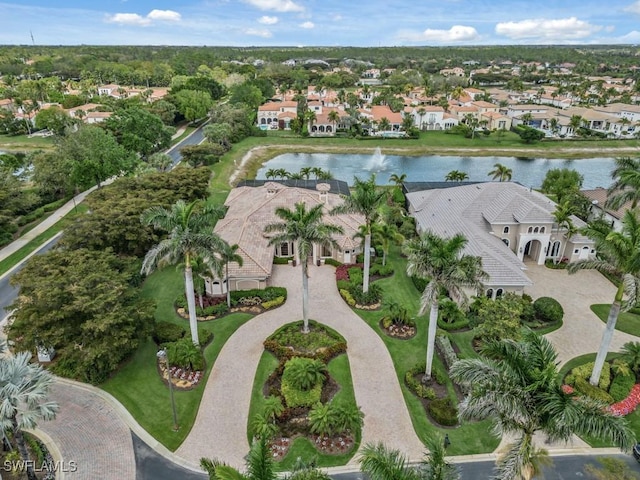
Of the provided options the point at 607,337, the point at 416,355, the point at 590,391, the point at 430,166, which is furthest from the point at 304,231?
the point at 430,166

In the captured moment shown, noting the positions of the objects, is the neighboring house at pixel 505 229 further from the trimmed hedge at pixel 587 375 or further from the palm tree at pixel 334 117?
the palm tree at pixel 334 117

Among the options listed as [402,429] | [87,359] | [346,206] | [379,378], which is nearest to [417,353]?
[379,378]

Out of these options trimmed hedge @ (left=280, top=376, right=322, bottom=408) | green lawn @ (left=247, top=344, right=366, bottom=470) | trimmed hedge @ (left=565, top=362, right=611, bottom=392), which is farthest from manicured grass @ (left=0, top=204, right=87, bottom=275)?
trimmed hedge @ (left=565, top=362, right=611, bottom=392)

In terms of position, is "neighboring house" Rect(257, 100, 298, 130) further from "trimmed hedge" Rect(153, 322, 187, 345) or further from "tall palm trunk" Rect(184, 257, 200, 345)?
"tall palm trunk" Rect(184, 257, 200, 345)

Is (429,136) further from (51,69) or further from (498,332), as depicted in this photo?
(51,69)

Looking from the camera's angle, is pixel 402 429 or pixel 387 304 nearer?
pixel 402 429
